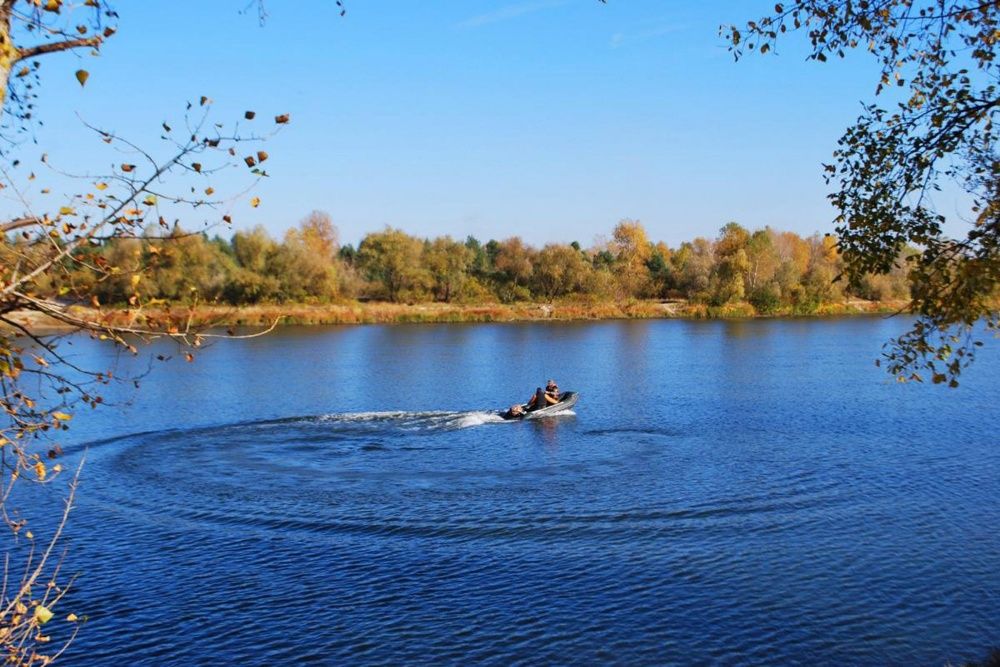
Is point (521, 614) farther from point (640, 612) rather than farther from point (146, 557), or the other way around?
point (146, 557)

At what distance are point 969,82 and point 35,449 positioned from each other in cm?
2554

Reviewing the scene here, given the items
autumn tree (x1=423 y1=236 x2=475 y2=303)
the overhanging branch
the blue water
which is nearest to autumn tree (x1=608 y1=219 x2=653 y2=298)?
autumn tree (x1=423 y1=236 x2=475 y2=303)

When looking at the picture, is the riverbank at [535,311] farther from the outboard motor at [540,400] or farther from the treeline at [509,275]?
the outboard motor at [540,400]

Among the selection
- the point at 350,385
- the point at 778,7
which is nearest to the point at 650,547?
the point at 778,7

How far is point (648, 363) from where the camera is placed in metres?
50.2

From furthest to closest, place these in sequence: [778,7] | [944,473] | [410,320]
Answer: [410,320]
[944,473]
[778,7]

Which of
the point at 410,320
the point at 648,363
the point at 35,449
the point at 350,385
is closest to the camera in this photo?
the point at 35,449

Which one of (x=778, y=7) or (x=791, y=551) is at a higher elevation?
(x=778, y=7)

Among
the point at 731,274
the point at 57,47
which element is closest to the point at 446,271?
the point at 731,274

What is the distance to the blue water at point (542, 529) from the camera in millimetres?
13633

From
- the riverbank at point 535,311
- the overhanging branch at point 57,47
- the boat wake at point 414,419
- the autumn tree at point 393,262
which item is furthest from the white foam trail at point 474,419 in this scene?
the autumn tree at point 393,262

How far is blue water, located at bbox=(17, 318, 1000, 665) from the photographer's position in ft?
44.7

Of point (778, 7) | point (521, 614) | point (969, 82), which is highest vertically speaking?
point (778, 7)

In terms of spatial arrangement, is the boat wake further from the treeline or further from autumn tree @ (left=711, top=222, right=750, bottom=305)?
autumn tree @ (left=711, top=222, right=750, bottom=305)
